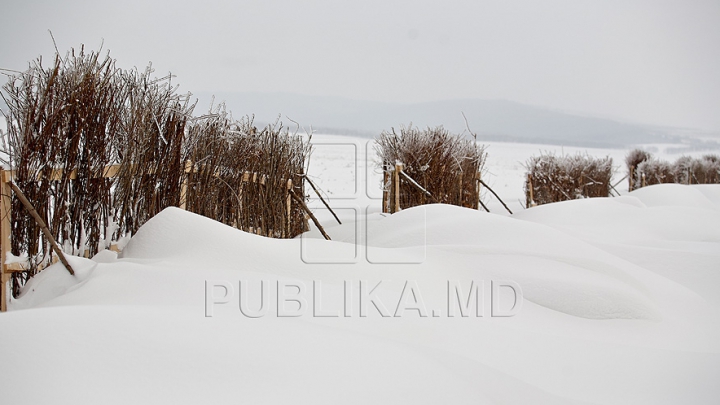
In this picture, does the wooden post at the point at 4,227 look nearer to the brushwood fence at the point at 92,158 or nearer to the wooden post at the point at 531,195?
the brushwood fence at the point at 92,158

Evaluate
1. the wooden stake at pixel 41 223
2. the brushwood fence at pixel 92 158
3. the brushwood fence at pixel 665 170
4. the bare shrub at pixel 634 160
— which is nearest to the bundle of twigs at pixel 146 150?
the brushwood fence at pixel 92 158

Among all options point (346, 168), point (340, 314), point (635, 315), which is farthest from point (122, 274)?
point (346, 168)

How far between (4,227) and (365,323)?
212 cm

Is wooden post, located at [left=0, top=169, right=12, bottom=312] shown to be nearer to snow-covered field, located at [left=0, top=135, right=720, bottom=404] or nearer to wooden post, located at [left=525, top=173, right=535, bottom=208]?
snow-covered field, located at [left=0, top=135, right=720, bottom=404]

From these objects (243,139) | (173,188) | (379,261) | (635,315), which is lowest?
(635,315)

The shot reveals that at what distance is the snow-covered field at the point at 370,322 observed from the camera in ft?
6.41

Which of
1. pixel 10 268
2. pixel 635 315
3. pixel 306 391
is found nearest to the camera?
pixel 306 391

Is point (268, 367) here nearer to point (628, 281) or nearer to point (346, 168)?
point (628, 281)

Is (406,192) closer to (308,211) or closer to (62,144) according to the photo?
(308,211)

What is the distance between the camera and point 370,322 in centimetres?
281

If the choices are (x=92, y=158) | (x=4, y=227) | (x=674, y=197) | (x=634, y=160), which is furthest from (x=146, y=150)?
(x=634, y=160)

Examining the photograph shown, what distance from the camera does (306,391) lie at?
79.1 inches

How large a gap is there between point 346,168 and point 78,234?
21.5 m

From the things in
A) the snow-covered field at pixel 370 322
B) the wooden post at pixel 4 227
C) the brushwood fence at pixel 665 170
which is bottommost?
the snow-covered field at pixel 370 322
